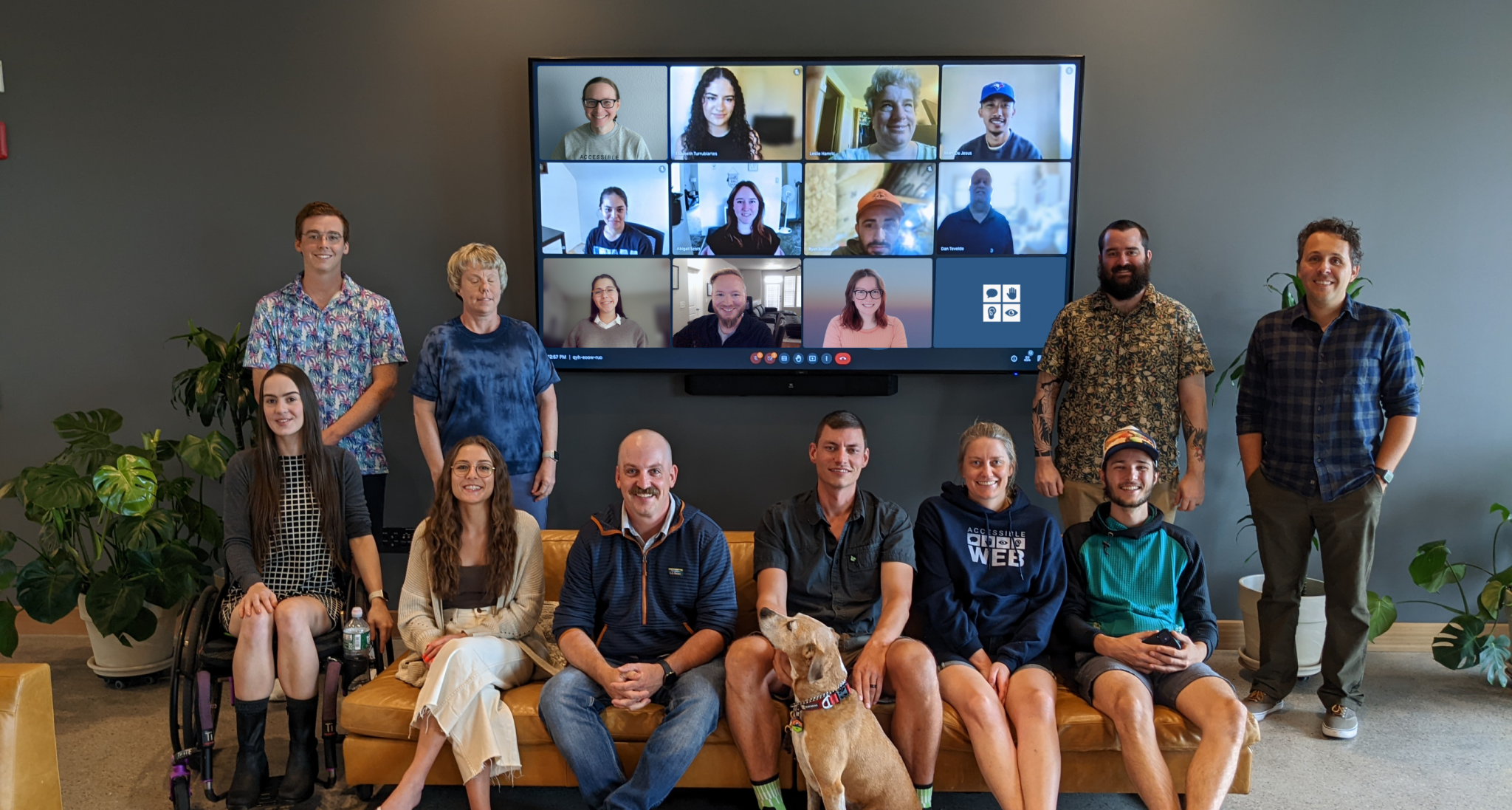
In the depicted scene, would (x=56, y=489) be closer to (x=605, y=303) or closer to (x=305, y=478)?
(x=305, y=478)

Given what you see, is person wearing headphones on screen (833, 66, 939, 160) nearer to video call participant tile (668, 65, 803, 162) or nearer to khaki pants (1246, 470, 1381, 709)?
video call participant tile (668, 65, 803, 162)

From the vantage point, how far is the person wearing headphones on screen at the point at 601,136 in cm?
377

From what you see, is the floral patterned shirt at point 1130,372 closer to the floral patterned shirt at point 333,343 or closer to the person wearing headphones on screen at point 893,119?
the person wearing headphones on screen at point 893,119

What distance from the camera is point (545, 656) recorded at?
2787 mm

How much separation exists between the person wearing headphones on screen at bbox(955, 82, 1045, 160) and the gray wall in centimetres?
22

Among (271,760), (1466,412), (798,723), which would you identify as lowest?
(271,760)

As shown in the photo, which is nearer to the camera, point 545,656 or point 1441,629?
point 545,656

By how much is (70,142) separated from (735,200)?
286 cm

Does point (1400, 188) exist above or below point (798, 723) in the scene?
above

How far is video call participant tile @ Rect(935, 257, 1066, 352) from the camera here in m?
3.81

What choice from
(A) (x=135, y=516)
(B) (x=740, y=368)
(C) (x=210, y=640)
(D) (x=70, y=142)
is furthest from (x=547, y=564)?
(D) (x=70, y=142)

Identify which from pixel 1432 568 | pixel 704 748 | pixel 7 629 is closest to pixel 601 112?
pixel 704 748

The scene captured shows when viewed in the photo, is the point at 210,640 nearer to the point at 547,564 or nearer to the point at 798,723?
the point at 547,564

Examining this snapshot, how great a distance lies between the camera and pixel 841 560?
8.99ft
